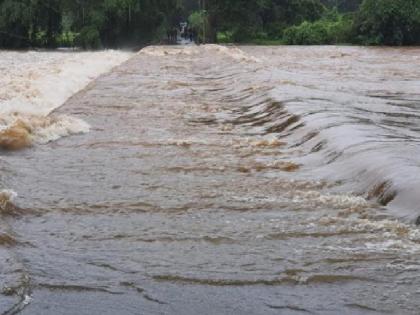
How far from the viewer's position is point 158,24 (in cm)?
4662

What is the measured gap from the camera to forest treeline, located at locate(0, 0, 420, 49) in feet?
137

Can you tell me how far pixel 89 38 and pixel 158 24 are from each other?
664 centimetres

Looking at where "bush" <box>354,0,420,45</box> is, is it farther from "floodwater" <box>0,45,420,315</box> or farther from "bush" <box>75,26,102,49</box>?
"floodwater" <box>0,45,420,315</box>

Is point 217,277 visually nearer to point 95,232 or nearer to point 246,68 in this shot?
point 95,232

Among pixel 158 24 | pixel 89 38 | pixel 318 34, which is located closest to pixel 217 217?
pixel 89 38

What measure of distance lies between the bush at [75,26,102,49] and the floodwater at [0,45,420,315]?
32412mm

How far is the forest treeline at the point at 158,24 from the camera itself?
41812mm

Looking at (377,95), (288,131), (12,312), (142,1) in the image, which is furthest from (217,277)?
(142,1)

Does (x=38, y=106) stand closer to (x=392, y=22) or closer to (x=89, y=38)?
(x=89, y=38)

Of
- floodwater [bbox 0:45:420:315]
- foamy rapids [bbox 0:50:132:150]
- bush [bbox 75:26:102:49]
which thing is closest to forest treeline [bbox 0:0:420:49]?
bush [bbox 75:26:102:49]

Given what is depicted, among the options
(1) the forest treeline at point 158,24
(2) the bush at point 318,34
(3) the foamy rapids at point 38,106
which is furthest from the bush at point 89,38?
(3) the foamy rapids at point 38,106

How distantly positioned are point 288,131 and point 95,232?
178 inches

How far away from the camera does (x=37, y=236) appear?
14.9 ft

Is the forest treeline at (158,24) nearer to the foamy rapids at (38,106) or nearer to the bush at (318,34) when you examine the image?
the bush at (318,34)
